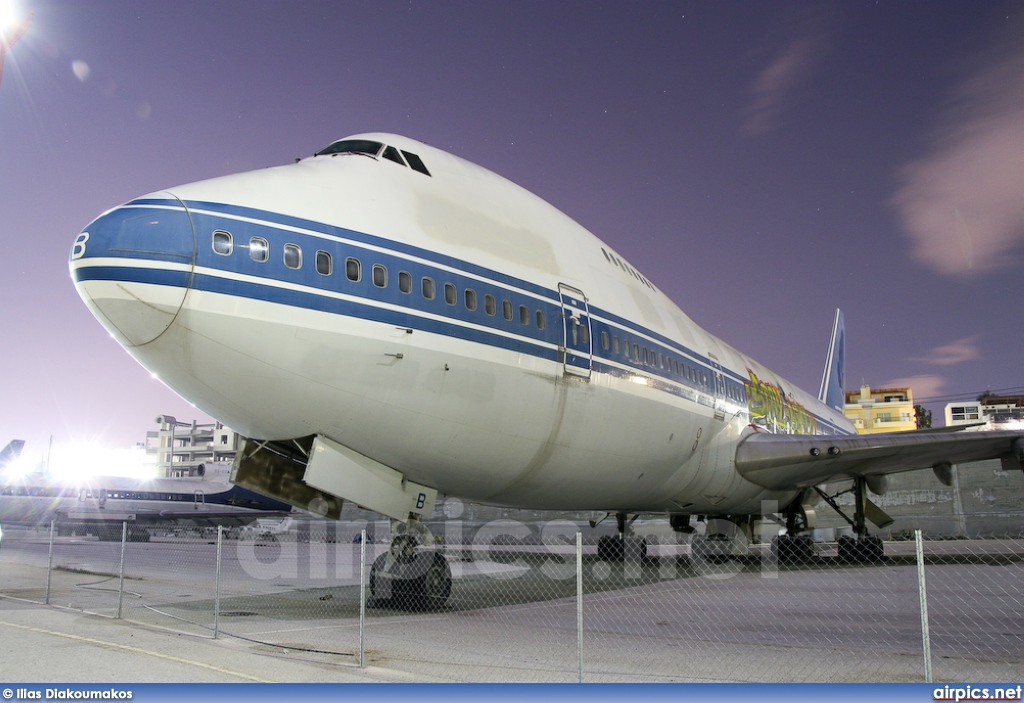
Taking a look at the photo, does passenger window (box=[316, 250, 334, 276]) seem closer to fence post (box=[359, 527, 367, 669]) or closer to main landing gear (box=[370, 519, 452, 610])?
fence post (box=[359, 527, 367, 669])

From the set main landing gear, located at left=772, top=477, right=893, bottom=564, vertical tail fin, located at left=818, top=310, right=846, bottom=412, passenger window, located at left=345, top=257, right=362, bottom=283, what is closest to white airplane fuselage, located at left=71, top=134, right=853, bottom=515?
passenger window, located at left=345, top=257, right=362, bottom=283

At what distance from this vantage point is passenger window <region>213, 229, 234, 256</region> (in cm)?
741

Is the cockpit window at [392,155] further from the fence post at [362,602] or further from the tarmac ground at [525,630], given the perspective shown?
the tarmac ground at [525,630]

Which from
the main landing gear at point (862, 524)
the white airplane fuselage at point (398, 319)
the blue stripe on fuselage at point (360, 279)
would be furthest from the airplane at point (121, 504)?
the blue stripe on fuselage at point (360, 279)

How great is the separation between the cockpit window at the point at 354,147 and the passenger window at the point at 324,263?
2.08 m

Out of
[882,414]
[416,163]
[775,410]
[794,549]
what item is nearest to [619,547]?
[794,549]

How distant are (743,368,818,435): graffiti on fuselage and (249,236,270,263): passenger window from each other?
12624 millimetres

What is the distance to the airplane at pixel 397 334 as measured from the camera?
7395mm

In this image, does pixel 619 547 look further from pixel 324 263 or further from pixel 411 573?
pixel 324 263

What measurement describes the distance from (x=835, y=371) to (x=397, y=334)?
34.5 meters

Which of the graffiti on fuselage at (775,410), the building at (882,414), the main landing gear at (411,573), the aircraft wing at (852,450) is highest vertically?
the building at (882,414)

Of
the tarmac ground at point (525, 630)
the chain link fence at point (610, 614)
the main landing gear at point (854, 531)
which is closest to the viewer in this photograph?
the tarmac ground at point (525, 630)

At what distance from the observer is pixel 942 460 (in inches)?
683

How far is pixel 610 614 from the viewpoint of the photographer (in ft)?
35.8
